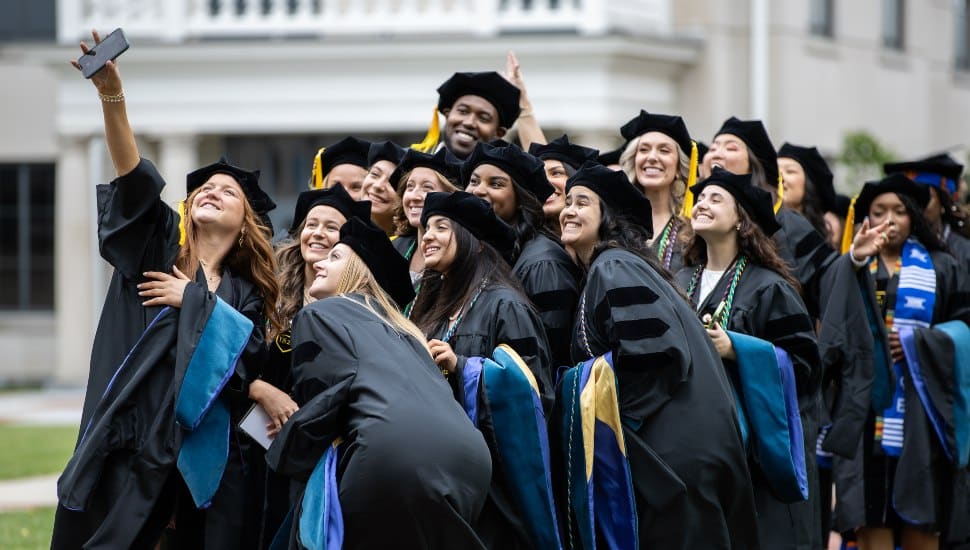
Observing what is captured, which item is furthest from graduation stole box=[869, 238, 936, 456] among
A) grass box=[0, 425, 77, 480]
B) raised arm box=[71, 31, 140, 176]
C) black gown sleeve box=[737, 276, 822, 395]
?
grass box=[0, 425, 77, 480]

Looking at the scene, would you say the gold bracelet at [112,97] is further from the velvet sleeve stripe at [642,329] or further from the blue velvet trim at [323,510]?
the velvet sleeve stripe at [642,329]

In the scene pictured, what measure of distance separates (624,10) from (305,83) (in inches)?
165

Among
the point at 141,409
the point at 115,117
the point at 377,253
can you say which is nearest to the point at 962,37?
the point at 377,253

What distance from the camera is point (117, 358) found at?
20.6 feet

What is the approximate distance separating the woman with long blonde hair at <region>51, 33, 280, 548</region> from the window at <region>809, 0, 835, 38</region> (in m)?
17.0

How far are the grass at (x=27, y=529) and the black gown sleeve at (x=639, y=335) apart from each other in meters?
4.64

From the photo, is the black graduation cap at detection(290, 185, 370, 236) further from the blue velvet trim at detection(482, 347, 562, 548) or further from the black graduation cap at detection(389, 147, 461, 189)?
the blue velvet trim at detection(482, 347, 562, 548)

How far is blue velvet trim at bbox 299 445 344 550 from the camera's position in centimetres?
551

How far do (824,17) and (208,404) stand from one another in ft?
58.3

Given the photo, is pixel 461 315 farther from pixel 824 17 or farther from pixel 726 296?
pixel 824 17

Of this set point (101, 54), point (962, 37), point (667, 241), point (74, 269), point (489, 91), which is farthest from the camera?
point (962, 37)

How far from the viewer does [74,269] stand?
21719mm

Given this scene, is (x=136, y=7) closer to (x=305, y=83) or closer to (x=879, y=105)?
(x=305, y=83)

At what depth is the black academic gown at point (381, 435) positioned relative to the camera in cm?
548
